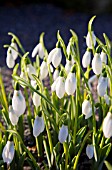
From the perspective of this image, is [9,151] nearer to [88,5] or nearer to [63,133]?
[63,133]

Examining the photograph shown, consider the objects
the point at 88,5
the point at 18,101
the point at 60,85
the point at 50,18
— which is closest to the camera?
the point at 18,101

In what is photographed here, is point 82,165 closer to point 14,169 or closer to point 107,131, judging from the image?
point 14,169

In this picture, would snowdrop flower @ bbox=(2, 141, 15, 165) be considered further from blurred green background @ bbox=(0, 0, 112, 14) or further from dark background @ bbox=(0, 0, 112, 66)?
blurred green background @ bbox=(0, 0, 112, 14)

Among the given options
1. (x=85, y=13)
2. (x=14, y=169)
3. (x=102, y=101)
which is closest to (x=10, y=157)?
(x=14, y=169)

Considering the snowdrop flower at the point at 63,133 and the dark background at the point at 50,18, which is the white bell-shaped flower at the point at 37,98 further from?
the dark background at the point at 50,18

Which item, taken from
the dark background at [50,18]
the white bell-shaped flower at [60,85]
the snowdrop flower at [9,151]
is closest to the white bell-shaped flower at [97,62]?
the white bell-shaped flower at [60,85]

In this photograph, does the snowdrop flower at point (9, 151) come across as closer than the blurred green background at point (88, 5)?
Yes

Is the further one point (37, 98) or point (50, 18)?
point (50, 18)

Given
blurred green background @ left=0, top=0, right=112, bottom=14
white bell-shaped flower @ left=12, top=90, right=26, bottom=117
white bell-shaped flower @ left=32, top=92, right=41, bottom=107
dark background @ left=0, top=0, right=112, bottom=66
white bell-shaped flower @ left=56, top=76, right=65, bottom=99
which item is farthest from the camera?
blurred green background @ left=0, top=0, right=112, bottom=14

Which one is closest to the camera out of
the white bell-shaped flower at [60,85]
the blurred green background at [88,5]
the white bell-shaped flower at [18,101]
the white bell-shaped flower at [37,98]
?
the white bell-shaped flower at [18,101]

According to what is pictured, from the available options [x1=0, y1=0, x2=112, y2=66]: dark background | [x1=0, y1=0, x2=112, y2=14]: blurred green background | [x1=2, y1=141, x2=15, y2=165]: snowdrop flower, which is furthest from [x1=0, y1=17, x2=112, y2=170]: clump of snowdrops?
[x1=0, y1=0, x2=112, y2=14]: blurred green background

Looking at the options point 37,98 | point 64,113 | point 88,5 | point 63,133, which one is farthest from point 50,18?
point 63,133
